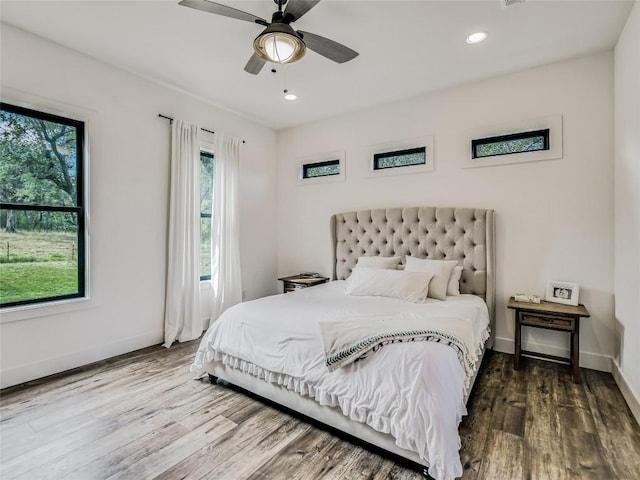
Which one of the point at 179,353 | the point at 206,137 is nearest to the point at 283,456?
the point at 179,353

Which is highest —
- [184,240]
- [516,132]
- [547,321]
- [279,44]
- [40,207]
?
[279,44]

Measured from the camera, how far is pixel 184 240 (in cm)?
384

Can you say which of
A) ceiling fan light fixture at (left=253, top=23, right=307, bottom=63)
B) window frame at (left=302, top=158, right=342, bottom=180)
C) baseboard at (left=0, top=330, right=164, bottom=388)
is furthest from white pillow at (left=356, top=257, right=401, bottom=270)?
baseboard at (left=0, top=330, right=164, bottom=388)

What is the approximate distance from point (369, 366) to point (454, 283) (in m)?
1.93

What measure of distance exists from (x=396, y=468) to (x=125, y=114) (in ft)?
12.9

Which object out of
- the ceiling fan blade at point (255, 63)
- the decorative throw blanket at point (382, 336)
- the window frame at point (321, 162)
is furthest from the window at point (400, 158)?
the decorative throw blanket at point (382, 336)

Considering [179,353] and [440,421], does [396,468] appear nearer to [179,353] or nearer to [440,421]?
[440,421]

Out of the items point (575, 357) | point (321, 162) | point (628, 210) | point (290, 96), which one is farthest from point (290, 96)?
point (575, 357)

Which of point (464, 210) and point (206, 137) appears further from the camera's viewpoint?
point (206, 137)

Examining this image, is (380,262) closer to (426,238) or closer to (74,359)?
(426,238)

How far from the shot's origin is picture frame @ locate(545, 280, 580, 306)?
305 cm

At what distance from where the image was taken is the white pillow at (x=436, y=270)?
10.5ft

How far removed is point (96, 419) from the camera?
2244 mm

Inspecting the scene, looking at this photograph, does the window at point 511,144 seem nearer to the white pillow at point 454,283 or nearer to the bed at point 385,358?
the bed at point 385,358
